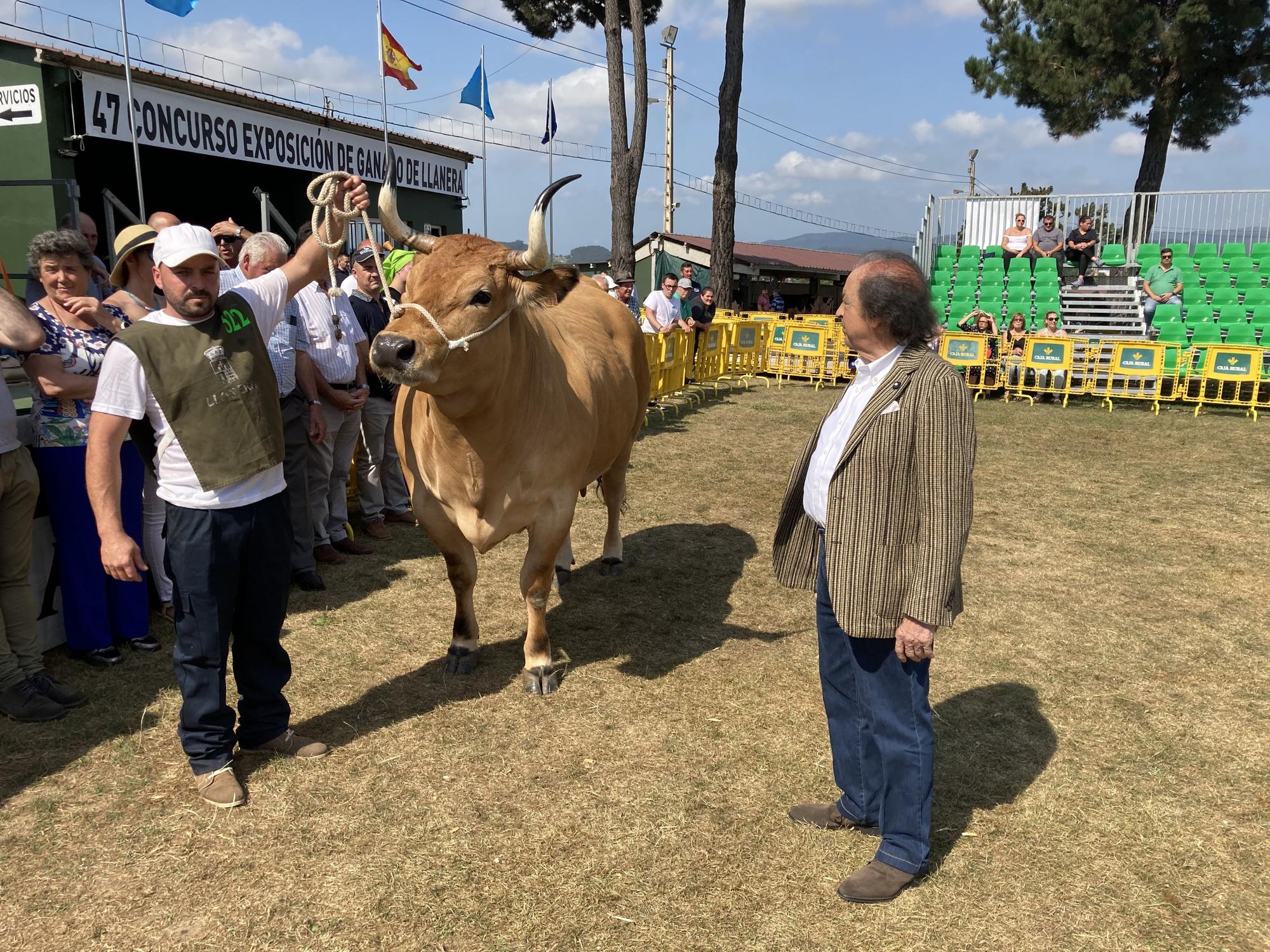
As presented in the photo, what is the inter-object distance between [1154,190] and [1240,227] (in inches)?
104

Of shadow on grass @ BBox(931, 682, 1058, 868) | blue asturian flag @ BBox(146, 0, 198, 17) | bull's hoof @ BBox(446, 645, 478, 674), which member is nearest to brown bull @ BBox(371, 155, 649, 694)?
bull's hoof @ BBox(446, 645, 478, 674)

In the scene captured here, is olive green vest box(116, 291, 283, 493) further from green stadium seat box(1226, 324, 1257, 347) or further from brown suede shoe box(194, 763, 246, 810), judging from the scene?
green stadium seat box(1226, 324, 1257, 347)

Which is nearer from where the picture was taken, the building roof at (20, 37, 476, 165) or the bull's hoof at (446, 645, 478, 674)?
the bull's hoof at (446, 645, 478, 674)

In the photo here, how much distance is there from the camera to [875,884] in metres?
2.98

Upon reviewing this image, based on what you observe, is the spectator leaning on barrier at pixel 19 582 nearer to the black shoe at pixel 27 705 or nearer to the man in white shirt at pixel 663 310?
the black shoe at pixel 27 705

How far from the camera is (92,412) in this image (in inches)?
124

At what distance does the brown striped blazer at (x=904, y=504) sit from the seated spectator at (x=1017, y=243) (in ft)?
62.1

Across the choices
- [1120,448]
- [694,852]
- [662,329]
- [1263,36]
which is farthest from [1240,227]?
[694,852]

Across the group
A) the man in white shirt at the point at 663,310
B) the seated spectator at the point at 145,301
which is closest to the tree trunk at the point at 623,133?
the man in white shirt at the point at 663,310

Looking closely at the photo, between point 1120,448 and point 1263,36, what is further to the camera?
point 1263,36

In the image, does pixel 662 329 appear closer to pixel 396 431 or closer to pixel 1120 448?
pixel 1120 448

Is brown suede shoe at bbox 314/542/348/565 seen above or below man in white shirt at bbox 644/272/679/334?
below

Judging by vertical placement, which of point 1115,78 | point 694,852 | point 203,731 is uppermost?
point 1115,78

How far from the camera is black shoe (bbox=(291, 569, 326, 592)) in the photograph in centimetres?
565
